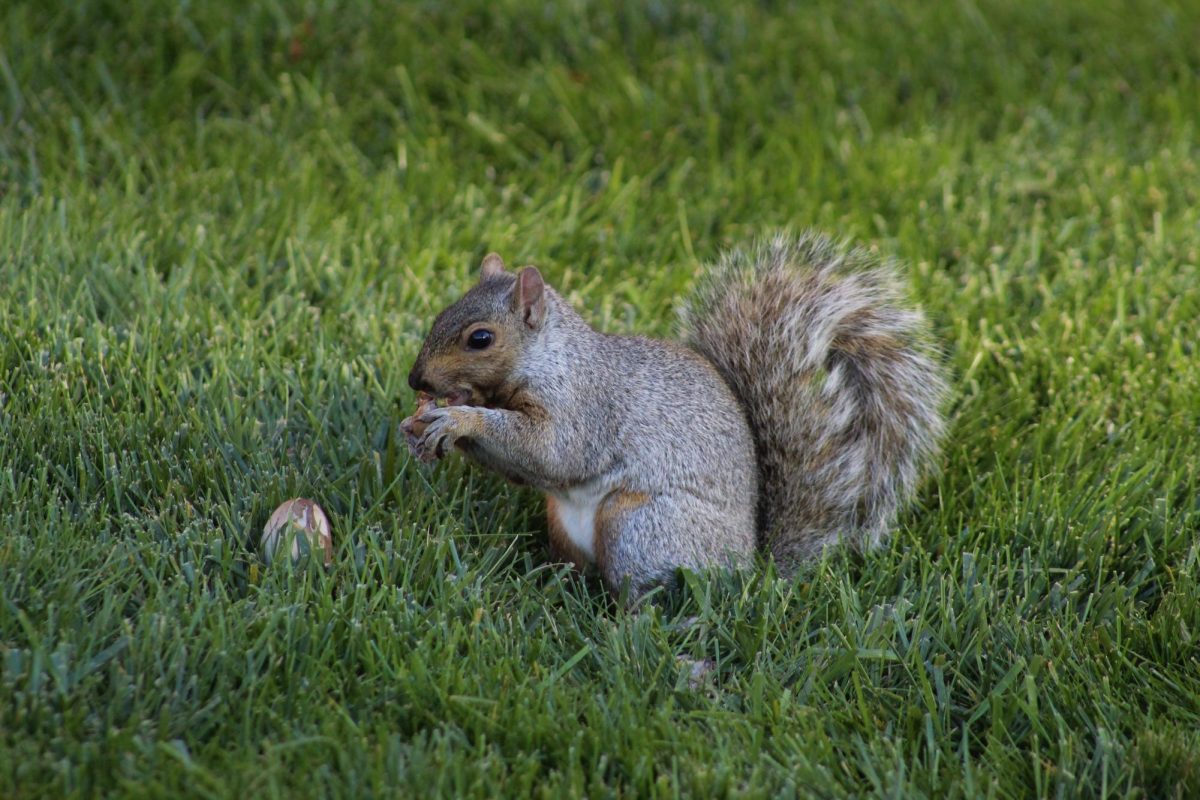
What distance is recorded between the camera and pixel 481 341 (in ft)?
7.89

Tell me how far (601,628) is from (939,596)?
0.57 m

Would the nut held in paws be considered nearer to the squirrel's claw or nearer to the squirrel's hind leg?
the squirrel's claw

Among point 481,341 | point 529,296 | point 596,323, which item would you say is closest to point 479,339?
point 481,341

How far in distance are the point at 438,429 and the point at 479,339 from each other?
19 centimetres

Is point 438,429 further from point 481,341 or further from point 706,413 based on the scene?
point 706,413

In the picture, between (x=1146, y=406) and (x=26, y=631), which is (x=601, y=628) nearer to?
(x=26, y=631)

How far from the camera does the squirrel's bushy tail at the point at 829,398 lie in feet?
8.39

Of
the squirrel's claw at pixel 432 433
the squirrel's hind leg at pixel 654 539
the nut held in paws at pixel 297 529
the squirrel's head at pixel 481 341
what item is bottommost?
the squirrel's hind leg at pixel 654 539

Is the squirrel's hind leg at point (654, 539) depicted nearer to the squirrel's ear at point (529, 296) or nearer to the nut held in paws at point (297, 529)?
the squirrel's ear at point (529, 296)

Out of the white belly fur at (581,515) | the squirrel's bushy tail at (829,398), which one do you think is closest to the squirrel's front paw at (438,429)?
the white belly fur at (581,515)

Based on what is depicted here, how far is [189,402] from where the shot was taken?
2.62 meters

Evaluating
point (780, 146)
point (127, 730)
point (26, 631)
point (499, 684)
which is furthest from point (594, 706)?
point (780, 146)

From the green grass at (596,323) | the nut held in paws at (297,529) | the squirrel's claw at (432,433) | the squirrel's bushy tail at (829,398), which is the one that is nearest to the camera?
the green grass at (596,323)

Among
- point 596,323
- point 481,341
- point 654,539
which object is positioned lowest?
point 654,539
